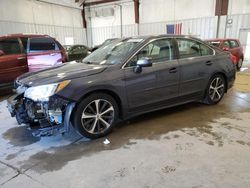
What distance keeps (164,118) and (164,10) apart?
1139 centimetres

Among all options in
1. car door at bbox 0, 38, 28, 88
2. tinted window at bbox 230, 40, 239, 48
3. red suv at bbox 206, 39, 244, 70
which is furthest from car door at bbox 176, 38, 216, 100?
tinted window at bbox 230, 40, 239, 48

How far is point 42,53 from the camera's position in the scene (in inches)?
231

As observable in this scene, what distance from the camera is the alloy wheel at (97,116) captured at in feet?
9.67

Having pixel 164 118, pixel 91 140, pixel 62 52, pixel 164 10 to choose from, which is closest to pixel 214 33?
pixel 164 10

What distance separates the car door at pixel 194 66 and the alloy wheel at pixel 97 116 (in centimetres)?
137

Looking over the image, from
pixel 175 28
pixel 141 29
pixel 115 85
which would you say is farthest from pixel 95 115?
pixel 141 29

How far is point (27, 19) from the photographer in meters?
12.1

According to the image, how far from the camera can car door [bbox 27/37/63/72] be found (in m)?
5.77

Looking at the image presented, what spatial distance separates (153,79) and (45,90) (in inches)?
61.1

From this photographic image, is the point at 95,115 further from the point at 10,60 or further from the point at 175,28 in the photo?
the point at 175,28

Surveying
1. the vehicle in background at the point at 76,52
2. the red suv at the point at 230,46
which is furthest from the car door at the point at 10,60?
the red suv at the point at 230,46

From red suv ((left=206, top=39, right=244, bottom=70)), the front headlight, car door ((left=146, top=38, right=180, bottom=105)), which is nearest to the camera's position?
the front headlight

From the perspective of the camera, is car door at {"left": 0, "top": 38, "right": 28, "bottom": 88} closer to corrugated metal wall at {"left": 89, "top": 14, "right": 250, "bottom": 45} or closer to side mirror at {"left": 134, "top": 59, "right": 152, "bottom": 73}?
side mirror at {"left": 134, "top": 59, "right": 152, "bottom": 73}

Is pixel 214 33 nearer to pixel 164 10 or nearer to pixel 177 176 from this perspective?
pixel 164 10
